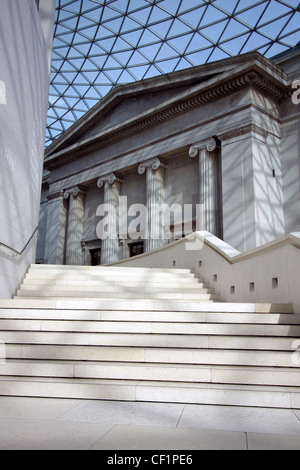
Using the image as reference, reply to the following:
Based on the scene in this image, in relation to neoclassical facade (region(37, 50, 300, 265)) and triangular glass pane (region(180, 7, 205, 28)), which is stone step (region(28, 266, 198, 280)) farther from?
triangular glass pane (region(180, 7, 205, 28))

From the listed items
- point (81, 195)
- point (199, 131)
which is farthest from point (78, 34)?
point (199, 131)

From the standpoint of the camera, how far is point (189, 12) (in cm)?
3136

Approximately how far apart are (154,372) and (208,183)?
19.7 metres

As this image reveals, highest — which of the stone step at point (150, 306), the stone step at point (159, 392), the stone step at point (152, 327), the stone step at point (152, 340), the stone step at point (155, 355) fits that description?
the stone step at point (150, 306)

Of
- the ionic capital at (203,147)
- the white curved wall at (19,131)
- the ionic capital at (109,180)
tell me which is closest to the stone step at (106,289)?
the white curved wall at (19,131)

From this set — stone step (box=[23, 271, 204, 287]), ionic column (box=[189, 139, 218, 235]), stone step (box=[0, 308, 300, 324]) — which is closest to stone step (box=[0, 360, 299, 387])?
stone step (box=[0, 308, 300, 324])

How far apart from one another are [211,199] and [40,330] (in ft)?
59.9

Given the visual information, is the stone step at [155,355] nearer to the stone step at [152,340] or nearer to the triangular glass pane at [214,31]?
the stone step at [152,340]

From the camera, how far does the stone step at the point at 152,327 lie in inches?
259

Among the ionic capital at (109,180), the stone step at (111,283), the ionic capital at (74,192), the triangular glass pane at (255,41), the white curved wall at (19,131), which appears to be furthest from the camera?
the ionic capital at (74,192)

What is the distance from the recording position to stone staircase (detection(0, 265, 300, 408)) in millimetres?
5094

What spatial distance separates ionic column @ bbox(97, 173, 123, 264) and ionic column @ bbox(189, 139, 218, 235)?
828 cm

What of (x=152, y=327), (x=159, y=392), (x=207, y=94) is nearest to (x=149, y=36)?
(x=207, y=94)

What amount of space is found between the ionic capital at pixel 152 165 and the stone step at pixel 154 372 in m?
22.8
